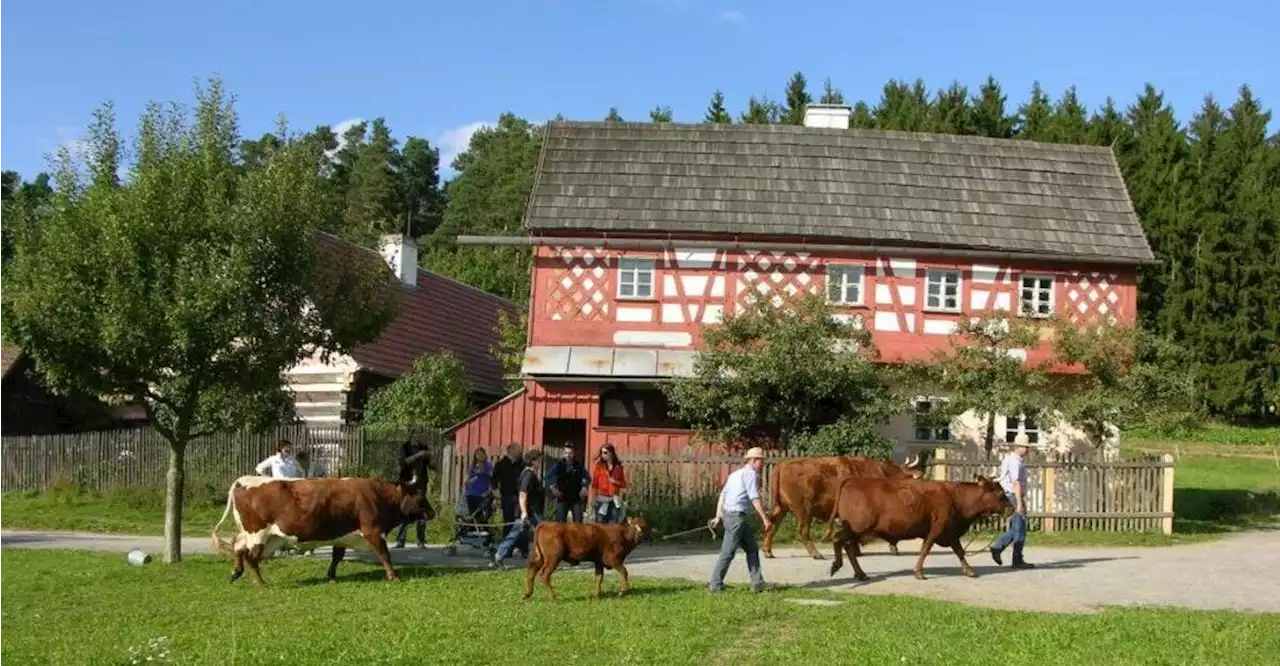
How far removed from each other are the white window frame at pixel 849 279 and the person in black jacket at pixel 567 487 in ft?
37.3

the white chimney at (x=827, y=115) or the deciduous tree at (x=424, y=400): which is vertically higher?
the white chimney at (x=827, y=115)

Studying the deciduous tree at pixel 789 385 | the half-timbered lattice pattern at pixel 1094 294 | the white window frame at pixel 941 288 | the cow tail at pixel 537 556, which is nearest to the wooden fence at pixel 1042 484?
the deciduous tree at pixel 789 385

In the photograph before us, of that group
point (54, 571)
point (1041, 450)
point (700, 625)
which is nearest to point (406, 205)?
point (1041, 450)

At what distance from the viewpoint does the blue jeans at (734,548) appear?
50.6ft

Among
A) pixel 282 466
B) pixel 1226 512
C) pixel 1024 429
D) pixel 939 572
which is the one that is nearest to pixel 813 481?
pixel 939 572

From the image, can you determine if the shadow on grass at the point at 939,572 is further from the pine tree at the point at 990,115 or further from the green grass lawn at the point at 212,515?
the pine tree at the point at 990,115

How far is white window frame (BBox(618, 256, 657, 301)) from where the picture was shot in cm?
2978

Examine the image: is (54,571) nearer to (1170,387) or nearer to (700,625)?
(700,625)

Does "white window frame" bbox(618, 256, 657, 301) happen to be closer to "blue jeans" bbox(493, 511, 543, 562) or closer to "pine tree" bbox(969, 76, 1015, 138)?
"blue jeans" bbox(493, 511, 543, 562)

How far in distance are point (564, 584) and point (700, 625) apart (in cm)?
367

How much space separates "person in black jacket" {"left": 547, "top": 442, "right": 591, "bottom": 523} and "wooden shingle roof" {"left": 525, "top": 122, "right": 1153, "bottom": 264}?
412 inches

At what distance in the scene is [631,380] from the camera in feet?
93.4

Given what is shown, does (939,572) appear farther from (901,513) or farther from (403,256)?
(403,256)

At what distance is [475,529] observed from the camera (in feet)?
66.3
